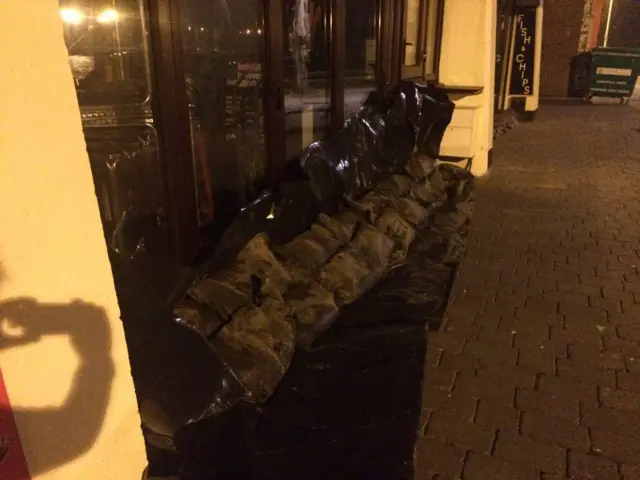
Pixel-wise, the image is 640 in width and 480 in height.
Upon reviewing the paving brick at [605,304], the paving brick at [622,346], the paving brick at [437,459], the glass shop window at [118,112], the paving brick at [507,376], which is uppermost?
the glass shop window at [118,112]

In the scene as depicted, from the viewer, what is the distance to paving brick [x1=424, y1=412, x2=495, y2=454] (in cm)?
244

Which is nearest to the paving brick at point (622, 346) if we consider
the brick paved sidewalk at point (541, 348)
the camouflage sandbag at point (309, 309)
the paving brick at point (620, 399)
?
the brick paved sidewalk at point (541, 348)

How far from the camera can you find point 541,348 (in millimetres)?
3189

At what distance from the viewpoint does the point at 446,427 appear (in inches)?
100

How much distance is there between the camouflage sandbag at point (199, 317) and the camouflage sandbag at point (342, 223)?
1.21 m

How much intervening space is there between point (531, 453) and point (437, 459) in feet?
1.33

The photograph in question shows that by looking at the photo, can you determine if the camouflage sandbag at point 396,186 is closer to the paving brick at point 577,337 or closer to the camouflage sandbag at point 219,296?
the paving brick at point 577,337

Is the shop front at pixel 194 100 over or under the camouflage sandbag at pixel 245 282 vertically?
over

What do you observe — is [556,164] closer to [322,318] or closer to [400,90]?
[400,90]

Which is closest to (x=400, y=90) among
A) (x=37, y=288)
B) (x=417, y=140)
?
(x=417, y=140)

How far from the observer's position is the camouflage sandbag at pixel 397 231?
13.5 feet

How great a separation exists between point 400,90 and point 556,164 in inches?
137

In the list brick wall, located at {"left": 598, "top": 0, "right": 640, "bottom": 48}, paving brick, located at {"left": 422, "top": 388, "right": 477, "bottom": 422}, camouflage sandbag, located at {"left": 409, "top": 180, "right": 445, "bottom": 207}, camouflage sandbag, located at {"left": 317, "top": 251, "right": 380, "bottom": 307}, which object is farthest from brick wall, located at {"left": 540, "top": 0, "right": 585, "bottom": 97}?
paving brick, located at {"left": 422, "top": 388, "right": 477, "bottom": 422}

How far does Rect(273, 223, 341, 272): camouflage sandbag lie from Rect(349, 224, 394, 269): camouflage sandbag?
0.20 metres
